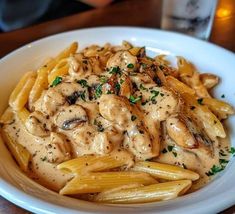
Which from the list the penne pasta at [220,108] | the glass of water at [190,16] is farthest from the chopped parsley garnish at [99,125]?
the glass of water at [190,16]

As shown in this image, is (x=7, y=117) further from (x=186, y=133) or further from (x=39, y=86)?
(x=186, y=133)

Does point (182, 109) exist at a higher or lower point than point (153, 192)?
higher

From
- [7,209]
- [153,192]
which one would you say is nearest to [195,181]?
[153,192]

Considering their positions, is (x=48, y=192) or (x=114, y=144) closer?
(x=48, y=192)

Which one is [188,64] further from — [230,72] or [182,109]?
[182,109]

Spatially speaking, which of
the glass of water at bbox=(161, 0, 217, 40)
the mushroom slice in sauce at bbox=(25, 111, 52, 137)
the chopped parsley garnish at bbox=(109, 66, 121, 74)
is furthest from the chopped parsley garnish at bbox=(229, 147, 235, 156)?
the glass of water at bbox=(161, 0, 217, 40)

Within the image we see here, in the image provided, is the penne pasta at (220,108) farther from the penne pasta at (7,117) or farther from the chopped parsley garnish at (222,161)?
the penne pasta at (7,117)
